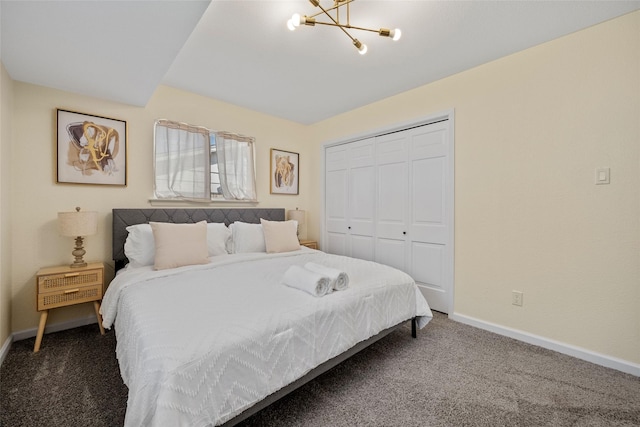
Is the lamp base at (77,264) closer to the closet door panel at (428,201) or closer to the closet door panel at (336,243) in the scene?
the closet door panel at (336,243)

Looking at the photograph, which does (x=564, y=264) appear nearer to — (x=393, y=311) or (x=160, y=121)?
(x=393, y=311)

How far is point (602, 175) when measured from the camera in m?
2.07

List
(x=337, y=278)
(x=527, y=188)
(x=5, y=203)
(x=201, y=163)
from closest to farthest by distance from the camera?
(x=337, y=278)
(x=5, y=203)
(x=527, y=188)
(x=201, y=163)

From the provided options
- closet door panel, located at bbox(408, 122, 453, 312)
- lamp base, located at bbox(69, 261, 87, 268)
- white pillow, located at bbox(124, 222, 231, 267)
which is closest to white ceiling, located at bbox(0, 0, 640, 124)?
closet door panel, located at bbox(408, 122, 453, 312)

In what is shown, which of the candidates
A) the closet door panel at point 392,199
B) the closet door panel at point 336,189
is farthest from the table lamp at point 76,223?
the closet door panel at point 392,199

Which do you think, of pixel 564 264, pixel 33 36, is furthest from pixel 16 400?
pixel 564 264

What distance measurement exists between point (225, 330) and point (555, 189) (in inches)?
108

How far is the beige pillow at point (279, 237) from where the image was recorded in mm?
3217

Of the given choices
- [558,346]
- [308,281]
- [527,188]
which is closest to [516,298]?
[558,346]

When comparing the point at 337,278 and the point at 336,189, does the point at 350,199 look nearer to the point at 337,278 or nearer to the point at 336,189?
the point at 336,189

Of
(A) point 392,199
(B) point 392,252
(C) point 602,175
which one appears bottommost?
(B) point 392,252

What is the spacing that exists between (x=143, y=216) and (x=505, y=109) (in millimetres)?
3798

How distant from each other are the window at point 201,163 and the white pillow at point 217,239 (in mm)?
525

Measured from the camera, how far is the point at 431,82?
3068 millimetres
